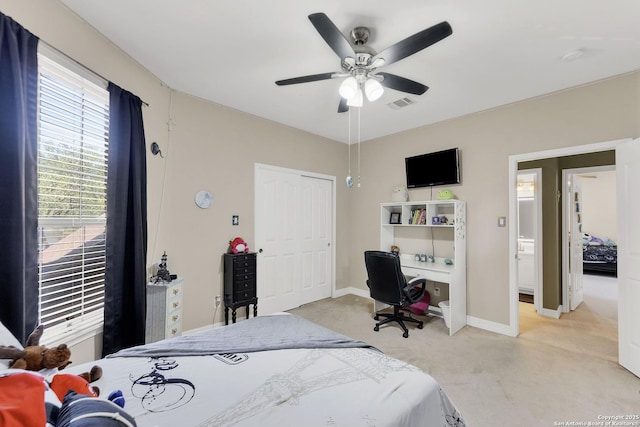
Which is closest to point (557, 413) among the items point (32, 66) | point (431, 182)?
point (431, 182)

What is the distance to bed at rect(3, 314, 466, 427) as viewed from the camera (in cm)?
104

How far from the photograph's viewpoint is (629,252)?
242 cm

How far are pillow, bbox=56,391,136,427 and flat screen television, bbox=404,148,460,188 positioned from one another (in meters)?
3.85

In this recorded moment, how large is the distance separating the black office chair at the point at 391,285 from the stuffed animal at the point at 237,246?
4.97 feet

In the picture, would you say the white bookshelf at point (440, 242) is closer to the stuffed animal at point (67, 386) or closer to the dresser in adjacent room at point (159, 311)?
the dresser in adjacent room at point (159, 311)

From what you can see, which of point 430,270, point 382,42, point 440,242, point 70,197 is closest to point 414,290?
point 430,270

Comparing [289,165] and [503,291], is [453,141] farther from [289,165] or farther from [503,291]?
[289,165]

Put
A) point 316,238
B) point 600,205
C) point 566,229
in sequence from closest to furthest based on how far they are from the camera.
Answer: point 566,229 → point 316,238 → point 600,205

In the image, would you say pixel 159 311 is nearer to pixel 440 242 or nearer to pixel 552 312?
pixel 440 242

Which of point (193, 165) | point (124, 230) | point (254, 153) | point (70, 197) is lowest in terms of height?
point (124, 230)

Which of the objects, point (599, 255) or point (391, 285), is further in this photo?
point (599, 255)

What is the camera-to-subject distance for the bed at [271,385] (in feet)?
3.40

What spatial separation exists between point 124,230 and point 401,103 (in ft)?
10.0

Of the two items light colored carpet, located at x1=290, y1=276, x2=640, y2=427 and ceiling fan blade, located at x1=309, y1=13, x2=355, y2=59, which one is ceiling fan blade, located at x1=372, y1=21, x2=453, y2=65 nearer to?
ceiling fan blade, located at x1=309, y1=13, x2=355, y2=59
